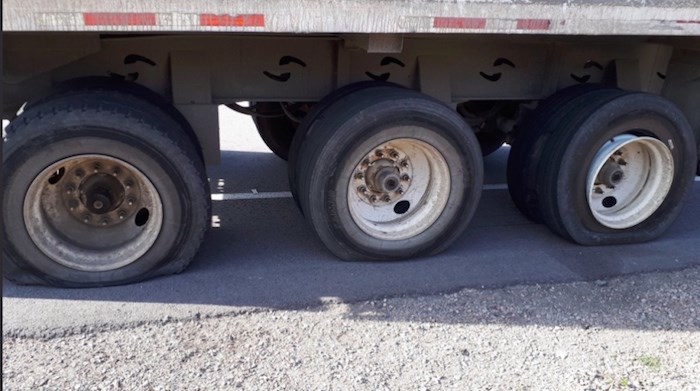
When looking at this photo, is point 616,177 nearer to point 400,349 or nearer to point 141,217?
point 400,349

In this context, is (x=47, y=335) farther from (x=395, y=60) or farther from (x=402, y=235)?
(x=395, y=60)

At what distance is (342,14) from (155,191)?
4.74 feet

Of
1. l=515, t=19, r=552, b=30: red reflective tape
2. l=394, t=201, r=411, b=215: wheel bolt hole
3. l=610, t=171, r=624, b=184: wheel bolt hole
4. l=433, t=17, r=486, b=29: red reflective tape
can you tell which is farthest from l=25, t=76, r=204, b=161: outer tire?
l=610, t=171, r=624, b=184: wheel bolt hole

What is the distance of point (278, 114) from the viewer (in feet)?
17.2

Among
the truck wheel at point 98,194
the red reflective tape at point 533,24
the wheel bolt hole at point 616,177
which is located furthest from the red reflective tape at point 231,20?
the wheel bolt hole at point 616,177

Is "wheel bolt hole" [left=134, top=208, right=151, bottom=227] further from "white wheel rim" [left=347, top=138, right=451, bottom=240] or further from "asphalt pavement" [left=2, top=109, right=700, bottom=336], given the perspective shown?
"white wheel rim" [left=347, top=138, right=451, bottom=240]

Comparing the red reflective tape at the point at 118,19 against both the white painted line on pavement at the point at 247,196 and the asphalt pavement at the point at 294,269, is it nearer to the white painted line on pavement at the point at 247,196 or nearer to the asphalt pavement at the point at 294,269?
the asphalt pavement at the point at 294,269

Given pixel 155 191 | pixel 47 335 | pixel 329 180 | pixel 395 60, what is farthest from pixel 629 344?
pixel 47 335

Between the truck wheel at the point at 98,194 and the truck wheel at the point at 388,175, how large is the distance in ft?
2.37

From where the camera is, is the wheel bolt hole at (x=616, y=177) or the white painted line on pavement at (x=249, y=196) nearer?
the wheel bolt hole at (x=616, y=177)

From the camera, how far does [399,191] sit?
425 cm

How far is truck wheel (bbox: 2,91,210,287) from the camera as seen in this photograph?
3.45 m

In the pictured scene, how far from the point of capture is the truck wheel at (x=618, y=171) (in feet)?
14.1

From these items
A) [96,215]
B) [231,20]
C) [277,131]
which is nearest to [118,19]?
[231,20]
